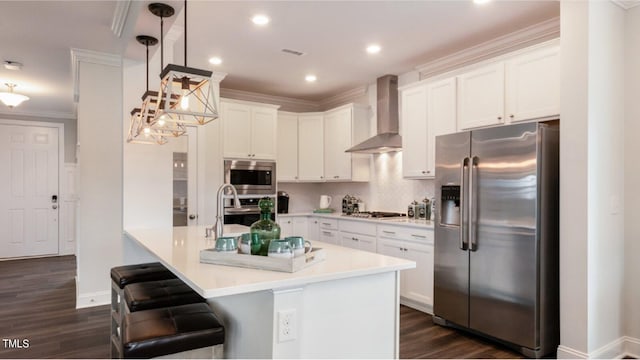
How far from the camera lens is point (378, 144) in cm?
489

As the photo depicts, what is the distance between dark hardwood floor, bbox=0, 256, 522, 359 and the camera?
118 inches

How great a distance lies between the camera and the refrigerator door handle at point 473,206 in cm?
326

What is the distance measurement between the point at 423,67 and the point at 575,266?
8.97 ft

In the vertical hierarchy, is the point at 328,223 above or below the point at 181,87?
below

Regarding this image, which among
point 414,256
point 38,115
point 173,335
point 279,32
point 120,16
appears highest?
point 279,32

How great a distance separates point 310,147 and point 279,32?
95.3 inches

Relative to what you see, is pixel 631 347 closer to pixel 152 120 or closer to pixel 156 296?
pixel 156 296

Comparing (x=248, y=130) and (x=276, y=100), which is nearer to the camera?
(x=248, y=130)

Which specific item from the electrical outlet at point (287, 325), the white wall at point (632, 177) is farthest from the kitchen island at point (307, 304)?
the white wall at point (632, 177)

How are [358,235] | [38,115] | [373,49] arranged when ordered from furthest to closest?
[38,115] → [358,235] → [373,49]

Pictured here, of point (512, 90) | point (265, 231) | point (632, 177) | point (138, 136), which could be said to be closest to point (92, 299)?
point (138, 136)

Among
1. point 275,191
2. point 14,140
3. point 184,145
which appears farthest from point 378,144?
point 14,140

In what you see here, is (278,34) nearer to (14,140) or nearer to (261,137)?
(261,137)

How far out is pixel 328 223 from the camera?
17.4 ft
